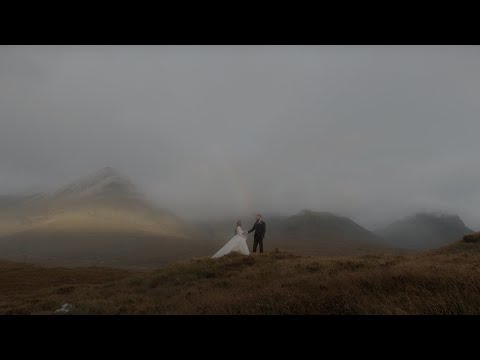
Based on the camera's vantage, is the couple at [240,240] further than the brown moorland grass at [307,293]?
Yes

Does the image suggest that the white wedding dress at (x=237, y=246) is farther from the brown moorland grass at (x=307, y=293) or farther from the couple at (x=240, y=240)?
the brown moorland grass at (x=307, y=293)

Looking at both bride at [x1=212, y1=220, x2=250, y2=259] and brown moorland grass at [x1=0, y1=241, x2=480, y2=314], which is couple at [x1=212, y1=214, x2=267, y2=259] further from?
brown moorland grass at [x1=0, y1=241, x2=480, y2=314]

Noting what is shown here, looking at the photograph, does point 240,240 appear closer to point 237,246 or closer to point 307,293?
point 237,246

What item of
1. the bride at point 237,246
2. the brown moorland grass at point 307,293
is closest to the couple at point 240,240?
the bride at point 237,246

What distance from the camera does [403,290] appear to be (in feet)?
28.2

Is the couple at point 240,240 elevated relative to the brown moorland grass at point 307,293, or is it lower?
elevated

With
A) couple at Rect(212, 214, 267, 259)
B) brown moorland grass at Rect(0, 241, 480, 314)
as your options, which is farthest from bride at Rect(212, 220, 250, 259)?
brown moorland grass at Rect(0, 241, 480, 314)

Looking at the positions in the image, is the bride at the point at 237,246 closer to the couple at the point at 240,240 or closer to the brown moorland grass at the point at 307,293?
the couple at the point at 240,240
